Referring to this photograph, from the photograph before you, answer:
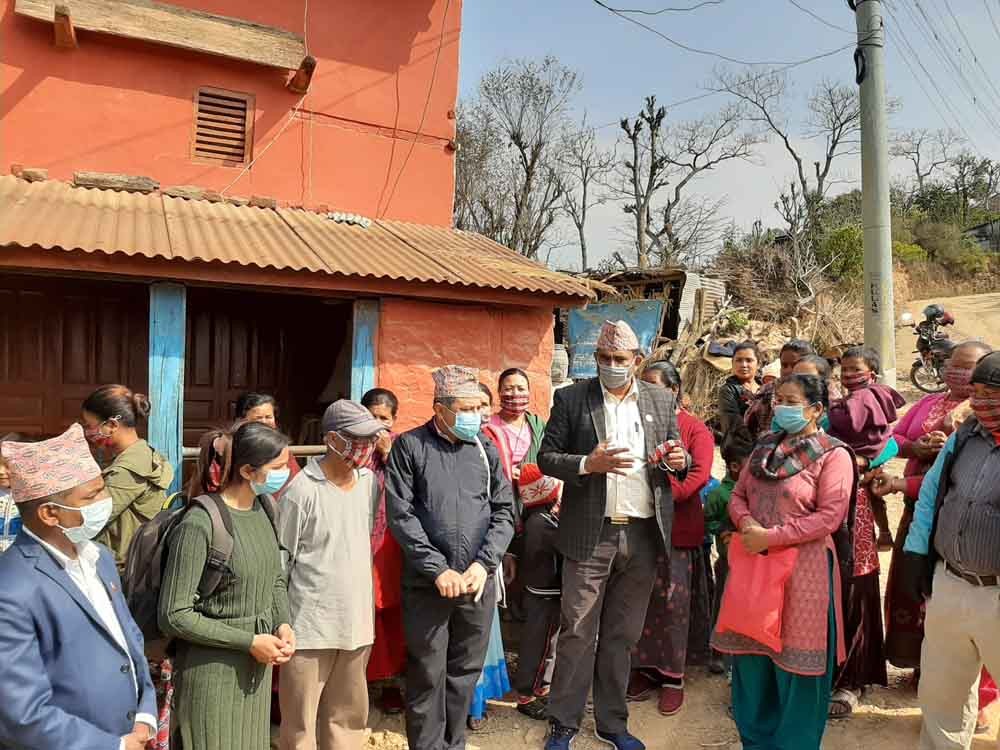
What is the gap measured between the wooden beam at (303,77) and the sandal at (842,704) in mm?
6849

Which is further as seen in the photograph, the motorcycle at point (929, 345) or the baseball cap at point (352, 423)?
the motorcycle at point (929, 345)

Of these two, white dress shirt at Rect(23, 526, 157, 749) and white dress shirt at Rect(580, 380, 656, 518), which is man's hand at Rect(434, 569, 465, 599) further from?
white dress shirt at Rect(23, 526, 157, 749)

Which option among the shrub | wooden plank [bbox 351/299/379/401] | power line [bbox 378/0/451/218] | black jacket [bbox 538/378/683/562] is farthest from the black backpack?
the shrub

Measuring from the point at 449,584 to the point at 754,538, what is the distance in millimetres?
1397

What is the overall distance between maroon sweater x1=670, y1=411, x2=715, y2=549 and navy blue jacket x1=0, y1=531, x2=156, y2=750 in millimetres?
2681

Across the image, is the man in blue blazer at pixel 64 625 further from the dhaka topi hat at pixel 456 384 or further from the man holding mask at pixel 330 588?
the dhaka topi hat at pixel 456 384

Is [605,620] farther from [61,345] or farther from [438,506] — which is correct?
[61,345]

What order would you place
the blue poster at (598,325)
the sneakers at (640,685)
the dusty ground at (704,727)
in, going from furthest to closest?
1. the blue poster at (598,325)
2. the sneakers at (640,685)
3. the dusty ground at (704,727)

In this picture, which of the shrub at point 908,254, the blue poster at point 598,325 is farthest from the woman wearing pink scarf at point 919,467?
the shrub at point 908,254

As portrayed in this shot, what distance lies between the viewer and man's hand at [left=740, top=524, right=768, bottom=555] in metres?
3.28

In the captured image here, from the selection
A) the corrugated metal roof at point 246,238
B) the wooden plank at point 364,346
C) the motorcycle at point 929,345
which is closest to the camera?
the corrugated metal roof at point 246,238

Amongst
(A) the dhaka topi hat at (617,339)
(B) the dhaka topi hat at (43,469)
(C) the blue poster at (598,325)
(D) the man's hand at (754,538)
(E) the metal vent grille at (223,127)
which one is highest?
(E) the metal vent grille at (223,127)

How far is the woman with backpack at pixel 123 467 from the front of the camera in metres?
3.38

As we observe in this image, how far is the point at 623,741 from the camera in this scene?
3639 millimetres
